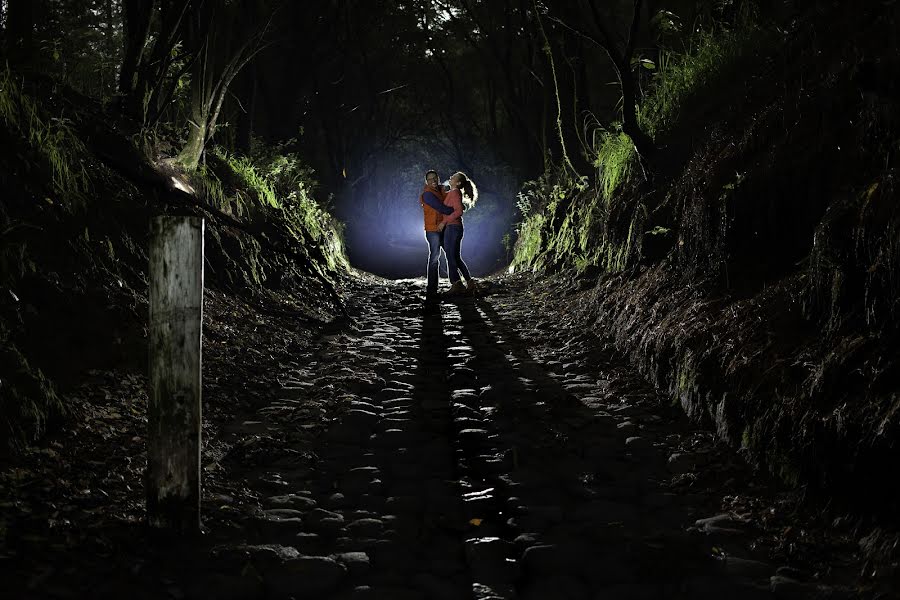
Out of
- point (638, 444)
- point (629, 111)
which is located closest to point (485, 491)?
point (638, 444)

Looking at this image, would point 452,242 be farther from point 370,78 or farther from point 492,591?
point 370,78

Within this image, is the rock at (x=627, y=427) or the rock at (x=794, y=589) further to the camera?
the rock at (x=627, y=427)

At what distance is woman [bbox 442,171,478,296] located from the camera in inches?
429

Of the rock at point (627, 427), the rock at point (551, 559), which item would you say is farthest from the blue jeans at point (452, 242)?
the rock at point (551, 559)

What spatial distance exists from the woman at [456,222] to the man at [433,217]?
86 millimetres

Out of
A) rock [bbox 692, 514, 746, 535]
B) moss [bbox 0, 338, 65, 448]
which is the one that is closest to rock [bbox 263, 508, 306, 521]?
moss [bbox 0, 338, 65, 448]

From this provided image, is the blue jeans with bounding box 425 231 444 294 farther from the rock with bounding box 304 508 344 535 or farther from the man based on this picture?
the rock with bounding box 304 508 344 535

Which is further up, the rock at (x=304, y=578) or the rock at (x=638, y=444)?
the rock at (x=638, y=444)

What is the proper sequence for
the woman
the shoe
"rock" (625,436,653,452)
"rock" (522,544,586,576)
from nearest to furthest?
"rock" (522,544,586,576)
"rock" (625,436,653,452)
the woman
the shoe

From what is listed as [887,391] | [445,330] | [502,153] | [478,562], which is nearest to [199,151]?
[445,330]

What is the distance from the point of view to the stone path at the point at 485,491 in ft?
9.37

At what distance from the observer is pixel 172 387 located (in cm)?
315

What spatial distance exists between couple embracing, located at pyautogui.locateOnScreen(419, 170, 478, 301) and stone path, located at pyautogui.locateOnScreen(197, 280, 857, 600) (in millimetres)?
4650

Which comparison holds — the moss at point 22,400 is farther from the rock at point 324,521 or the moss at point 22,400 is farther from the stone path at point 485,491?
the rock at point 324,521
